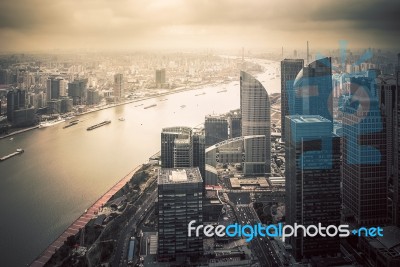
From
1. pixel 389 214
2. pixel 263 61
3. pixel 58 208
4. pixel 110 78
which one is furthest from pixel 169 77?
pixel 389 214

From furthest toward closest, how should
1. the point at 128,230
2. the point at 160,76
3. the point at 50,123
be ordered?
the point at 160,76 → the point at 50,123 → the point at 128,230

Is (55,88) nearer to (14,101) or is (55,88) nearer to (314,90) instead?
(14,101)

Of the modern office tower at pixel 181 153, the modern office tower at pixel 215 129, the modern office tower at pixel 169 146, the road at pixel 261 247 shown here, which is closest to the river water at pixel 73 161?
the modern office tower at pixel 215 129

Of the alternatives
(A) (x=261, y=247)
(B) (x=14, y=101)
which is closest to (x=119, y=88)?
(B) (x=14, y=101)

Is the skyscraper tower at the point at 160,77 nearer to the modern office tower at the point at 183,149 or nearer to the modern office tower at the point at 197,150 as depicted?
the modern office tower at the point at 183,149

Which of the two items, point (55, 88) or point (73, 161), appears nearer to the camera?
point (73, 161)
